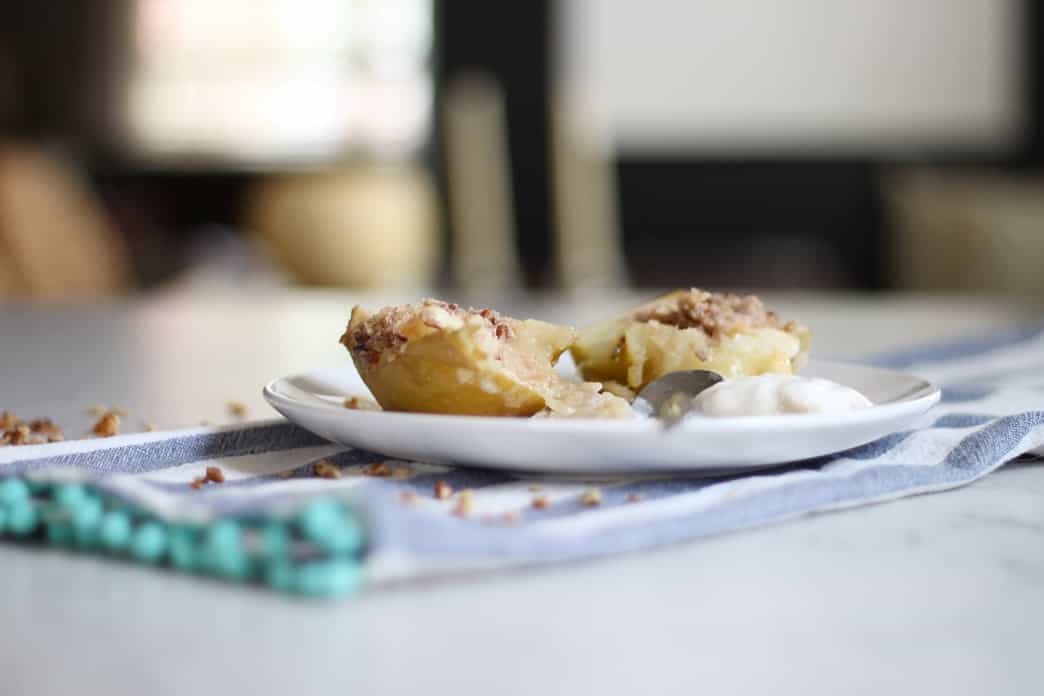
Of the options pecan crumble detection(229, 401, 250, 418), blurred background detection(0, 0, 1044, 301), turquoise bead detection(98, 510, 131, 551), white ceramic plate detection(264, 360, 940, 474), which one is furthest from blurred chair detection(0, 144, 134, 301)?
Answer: turquoise bead detection(98, 510, 131, 551)

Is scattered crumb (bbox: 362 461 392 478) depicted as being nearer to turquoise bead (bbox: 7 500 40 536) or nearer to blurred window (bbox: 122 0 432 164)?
turquoise bead (bbox: 7 500 40 536)

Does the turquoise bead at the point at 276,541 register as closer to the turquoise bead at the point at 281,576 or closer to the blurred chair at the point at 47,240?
the turquoise bead at the point at 281,576

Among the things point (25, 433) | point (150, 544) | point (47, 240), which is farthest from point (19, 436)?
point (47, 240)

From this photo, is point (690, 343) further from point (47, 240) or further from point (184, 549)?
point (47, 240)

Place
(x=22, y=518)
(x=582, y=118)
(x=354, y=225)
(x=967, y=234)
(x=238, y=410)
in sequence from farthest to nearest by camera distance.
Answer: (x=354, y=225), (x=582, y=118), (x=967, y=234), (x=238, y=410), (x=22, y=518)

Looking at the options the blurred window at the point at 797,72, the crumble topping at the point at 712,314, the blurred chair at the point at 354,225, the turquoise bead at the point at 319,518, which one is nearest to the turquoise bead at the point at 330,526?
the turquoise bead at the point at 319,518

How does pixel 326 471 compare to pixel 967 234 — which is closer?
pixel 326 471

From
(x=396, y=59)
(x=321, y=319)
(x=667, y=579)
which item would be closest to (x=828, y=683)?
(x=667, y=579)
